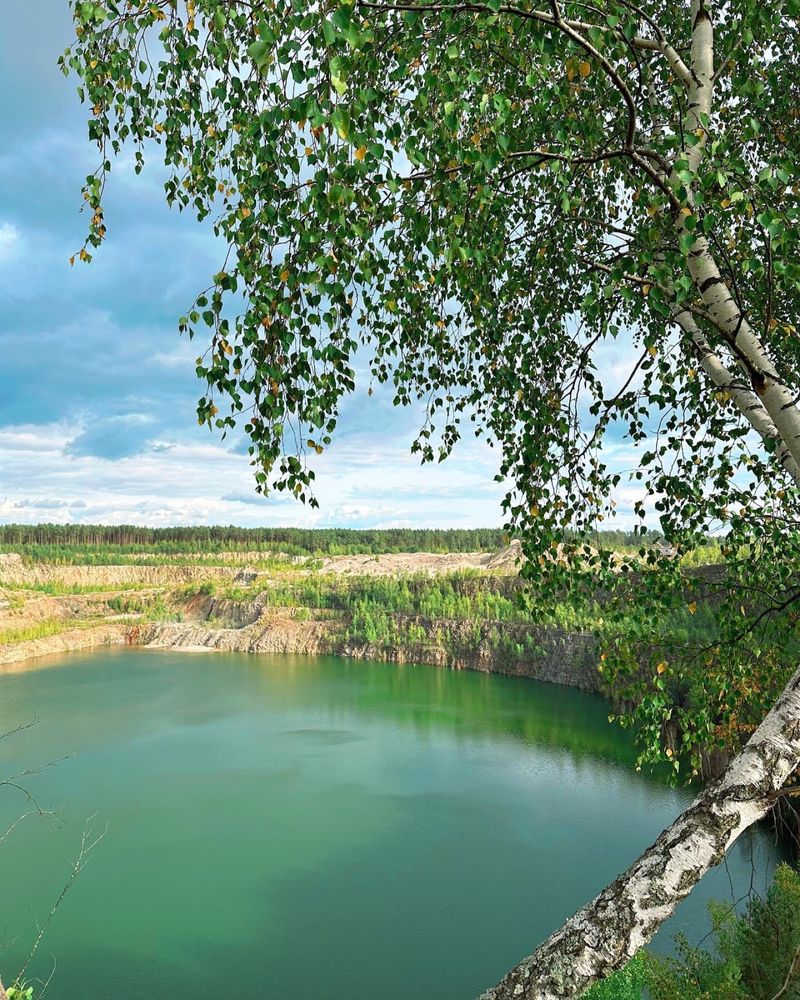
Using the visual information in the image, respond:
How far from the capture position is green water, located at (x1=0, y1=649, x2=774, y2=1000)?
287 inches

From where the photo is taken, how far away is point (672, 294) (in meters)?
2.30

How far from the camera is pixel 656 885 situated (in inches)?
74.7

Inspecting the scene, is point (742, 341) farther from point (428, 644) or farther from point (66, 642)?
point (66, 642)

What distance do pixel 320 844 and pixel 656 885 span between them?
9655 mm

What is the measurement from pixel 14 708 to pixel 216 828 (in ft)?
42.3

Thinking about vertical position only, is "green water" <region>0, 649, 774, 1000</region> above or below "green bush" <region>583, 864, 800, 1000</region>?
below

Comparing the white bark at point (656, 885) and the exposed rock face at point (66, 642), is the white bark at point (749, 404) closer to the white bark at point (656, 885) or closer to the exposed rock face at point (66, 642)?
the white bark at point (656, 885)

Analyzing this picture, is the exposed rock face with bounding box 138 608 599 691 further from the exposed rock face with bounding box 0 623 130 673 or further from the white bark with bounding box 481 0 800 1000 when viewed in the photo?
the white bark with bounding box 481 0 800 1000

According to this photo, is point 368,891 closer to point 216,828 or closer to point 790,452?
point 216,828

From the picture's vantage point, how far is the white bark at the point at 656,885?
1.88 meters

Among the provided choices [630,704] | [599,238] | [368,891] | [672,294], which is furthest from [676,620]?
[672,294]

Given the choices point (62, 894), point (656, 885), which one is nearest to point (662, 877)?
point (656, 885)

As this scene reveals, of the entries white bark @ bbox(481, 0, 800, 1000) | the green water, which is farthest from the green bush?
white bark @ bbox(481, 0, 800, 1000)

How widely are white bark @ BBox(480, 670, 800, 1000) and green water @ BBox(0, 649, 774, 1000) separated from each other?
0.50m
